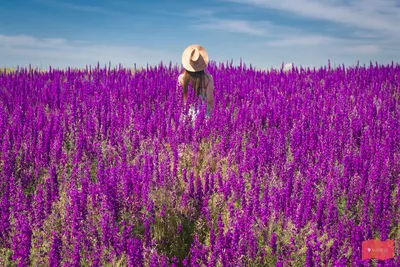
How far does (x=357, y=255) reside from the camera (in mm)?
2525

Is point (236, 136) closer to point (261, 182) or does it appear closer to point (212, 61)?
point (261, 182)

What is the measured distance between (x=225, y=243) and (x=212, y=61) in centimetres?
1138

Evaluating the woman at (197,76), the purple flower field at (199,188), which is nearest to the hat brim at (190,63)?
the woman at (197,76)

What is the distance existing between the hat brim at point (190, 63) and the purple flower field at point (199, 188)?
22.1 inches

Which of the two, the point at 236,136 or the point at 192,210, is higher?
the point at 236,136

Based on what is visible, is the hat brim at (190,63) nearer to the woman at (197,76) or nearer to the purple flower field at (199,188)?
the woman at (197,76)

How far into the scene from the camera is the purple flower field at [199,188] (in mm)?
2787

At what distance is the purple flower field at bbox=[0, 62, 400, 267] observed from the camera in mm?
2787

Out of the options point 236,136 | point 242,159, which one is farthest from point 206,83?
point 242,159

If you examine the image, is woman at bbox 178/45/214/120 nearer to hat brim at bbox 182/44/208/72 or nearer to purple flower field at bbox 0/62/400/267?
hat brim at bbox 182/44/208/72

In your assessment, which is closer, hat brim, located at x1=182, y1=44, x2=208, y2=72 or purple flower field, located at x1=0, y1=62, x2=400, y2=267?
purple flower field, located at x1=0, y1=62, x2=400, y2=267

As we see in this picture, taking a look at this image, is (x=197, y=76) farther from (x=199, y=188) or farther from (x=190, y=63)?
(x=199, y=188)

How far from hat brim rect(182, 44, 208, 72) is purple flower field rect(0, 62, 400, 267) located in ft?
1.84

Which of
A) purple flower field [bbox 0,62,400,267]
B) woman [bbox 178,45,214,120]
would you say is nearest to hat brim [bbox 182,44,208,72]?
woman [bbox 178,45,214,120]
